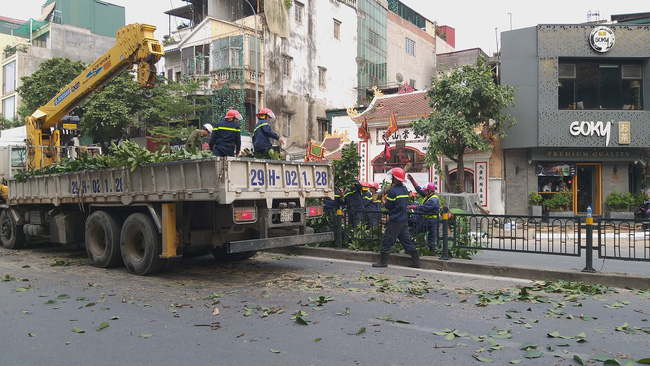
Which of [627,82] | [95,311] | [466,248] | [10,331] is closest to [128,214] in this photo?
[95,311]

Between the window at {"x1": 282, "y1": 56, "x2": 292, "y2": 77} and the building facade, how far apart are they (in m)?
14.7

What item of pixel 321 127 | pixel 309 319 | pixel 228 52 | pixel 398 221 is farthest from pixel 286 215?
pixel 321 127

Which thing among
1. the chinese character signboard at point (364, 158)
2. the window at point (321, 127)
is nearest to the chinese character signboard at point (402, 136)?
the chinese character signboard at point (364, 158)

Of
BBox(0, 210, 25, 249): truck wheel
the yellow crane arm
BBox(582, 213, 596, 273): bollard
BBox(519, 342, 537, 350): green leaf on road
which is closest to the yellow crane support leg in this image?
the yellow crane arm

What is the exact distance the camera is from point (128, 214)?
8930 mm

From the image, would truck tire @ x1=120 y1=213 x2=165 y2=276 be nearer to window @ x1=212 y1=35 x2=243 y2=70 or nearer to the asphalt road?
the asphalt road

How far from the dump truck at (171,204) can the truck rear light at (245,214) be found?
0.05 ft

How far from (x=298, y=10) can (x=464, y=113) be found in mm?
17310

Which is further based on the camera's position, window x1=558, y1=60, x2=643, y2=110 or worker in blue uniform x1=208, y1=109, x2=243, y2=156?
window x1=558, y1=60, x2=643, y2=110

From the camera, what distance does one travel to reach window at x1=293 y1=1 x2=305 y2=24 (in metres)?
32.7

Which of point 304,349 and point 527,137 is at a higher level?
point 527,137

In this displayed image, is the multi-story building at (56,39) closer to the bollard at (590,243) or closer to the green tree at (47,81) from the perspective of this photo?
the green tree at (47,81)

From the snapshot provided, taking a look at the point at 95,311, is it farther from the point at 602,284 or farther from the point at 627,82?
the point at 627,82

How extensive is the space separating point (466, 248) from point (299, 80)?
25607 mm
